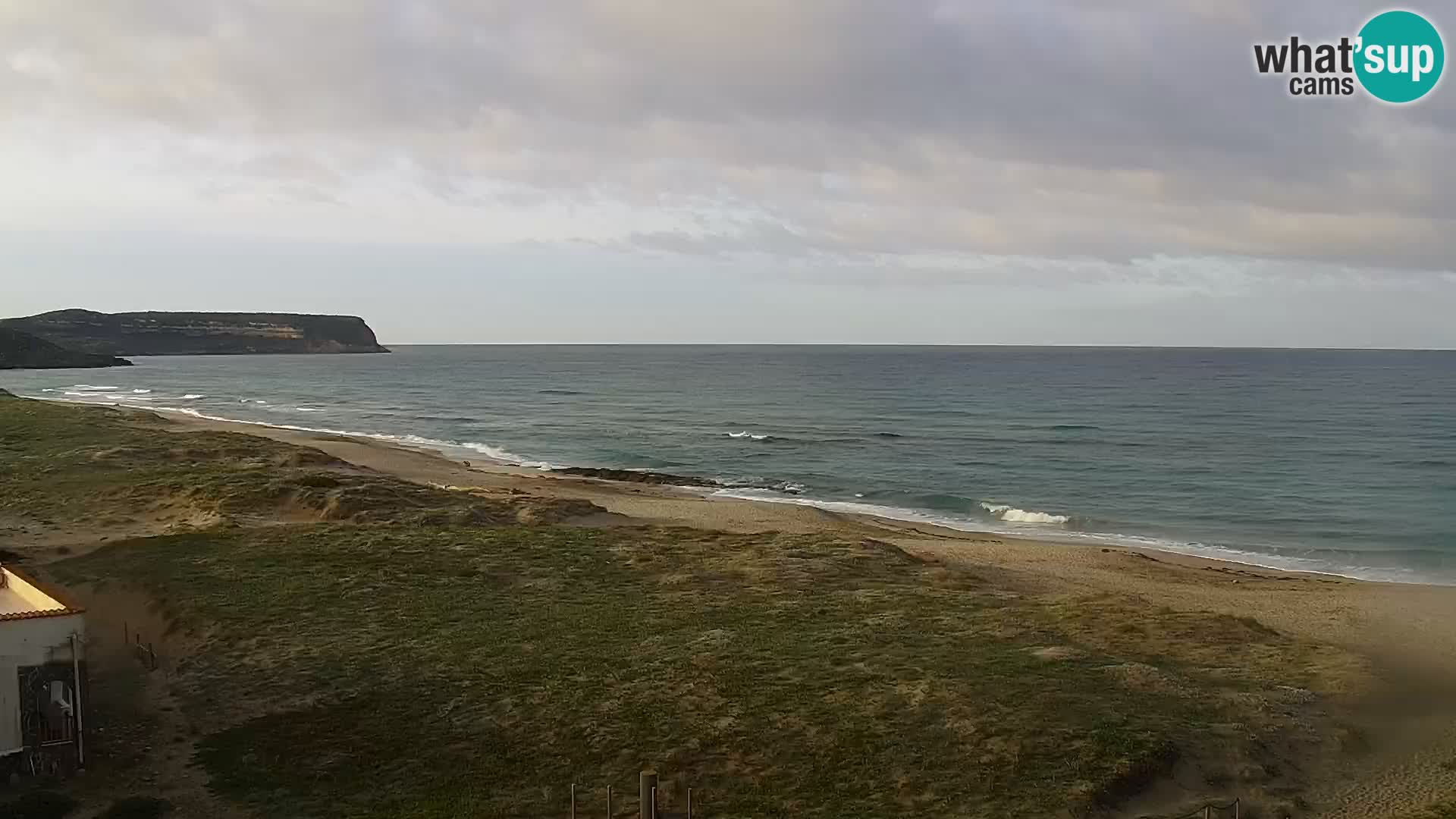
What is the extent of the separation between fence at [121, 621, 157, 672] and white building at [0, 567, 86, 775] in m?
3.84

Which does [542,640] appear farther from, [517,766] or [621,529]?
[621,529]

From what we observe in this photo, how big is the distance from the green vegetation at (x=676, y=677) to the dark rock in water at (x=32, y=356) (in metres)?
162

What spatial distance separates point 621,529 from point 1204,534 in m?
22.1

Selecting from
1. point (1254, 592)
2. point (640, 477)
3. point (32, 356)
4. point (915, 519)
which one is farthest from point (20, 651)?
point (32, 356)

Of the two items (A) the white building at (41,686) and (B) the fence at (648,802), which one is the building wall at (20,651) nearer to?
(A) the white building at (41,686)

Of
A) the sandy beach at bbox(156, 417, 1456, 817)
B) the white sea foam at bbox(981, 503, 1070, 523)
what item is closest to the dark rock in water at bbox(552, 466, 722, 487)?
the sandy beach at bbox(156, 417, 1456, 817)

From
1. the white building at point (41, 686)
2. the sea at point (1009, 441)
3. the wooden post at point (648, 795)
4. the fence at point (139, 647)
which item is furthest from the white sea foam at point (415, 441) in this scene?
the wooden post at point (648, 795)

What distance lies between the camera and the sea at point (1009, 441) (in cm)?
4041

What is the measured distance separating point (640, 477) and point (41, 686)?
3660cm

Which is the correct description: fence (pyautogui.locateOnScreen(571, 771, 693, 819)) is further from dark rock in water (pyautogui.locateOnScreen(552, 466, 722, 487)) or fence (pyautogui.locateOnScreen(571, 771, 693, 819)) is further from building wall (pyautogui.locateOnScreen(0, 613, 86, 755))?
dark rock in water (pyautogui.locateOnScreen(552, 466, 722, 487))

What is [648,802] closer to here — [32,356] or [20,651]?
[20,651]

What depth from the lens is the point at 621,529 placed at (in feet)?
99.5

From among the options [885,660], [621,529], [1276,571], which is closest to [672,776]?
[885,660]

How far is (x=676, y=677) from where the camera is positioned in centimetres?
1722
